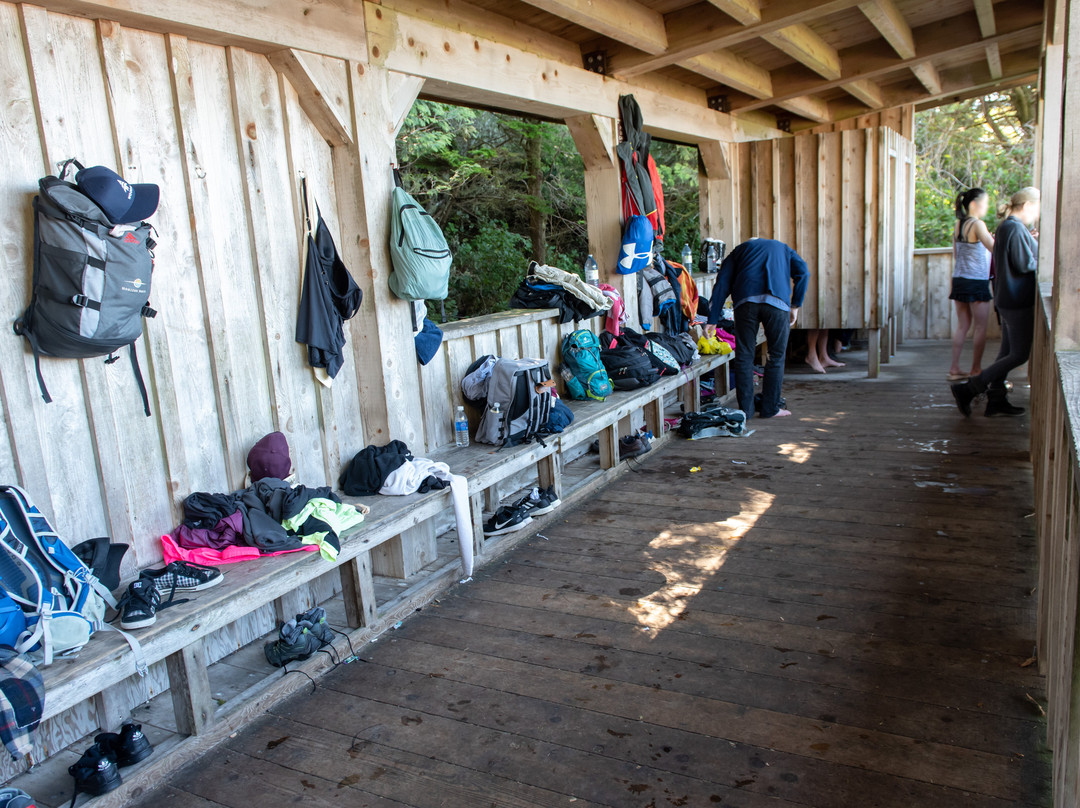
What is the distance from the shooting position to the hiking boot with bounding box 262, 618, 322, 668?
3213 mm

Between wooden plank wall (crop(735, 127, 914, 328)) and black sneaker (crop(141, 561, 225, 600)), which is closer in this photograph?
black sneaker (crop(141, 561, 225, 600))

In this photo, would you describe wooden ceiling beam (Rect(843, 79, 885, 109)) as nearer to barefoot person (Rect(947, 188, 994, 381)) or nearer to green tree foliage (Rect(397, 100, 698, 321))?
barefoot person (Rect(947, 188, 994, 381))

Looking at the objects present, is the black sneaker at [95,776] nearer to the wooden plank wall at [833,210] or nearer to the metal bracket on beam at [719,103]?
the metal bracket on beam at [719,103]

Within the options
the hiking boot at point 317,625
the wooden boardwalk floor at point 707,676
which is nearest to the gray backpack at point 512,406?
the wooden boardwalk floor at point 707,676

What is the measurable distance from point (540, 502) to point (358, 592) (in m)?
1.56

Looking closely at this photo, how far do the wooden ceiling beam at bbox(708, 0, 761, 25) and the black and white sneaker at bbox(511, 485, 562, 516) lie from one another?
3.10 m

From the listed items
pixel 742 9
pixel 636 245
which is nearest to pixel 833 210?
pixel 636 245

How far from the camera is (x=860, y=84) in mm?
8789

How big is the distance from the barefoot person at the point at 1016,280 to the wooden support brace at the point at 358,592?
4571mm

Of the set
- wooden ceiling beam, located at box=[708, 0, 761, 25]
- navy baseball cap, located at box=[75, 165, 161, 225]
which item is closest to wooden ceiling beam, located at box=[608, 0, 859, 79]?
wooden ceiling beam, located at box=[708, 0, 761, 25]

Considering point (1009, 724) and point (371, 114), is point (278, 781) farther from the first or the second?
point (371, 114)

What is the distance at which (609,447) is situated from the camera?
5.59 metres

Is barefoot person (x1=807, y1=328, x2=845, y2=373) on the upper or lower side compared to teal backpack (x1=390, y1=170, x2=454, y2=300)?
lower

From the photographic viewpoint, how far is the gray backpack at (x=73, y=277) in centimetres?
264
